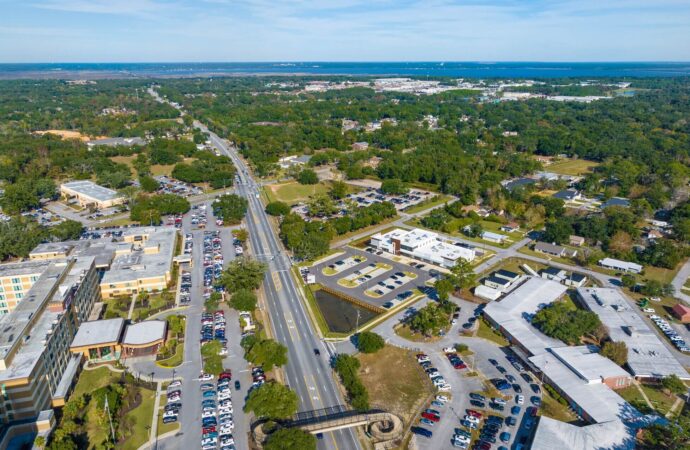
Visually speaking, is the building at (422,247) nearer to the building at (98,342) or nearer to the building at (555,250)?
the building at (555,250)

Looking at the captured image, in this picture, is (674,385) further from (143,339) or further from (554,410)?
(143,339)

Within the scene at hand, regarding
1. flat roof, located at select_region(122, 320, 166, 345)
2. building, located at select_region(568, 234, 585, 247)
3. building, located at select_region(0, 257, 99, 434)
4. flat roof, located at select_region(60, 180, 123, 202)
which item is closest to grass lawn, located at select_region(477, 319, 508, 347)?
building, located at select_region(568, 234, 585, 247)

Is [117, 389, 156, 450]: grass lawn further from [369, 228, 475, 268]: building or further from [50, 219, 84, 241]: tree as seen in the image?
[50, 219, 84, 241]: tree

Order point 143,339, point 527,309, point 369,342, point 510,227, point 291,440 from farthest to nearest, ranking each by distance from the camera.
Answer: point 510,227 → point 527,309 → point 143,339 → point 369,342 → point 291,440

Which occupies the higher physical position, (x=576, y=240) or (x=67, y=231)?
(x=67, y=231)

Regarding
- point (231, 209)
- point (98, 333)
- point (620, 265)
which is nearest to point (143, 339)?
point (98, 333)

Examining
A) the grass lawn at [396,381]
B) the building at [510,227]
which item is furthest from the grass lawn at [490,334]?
the building at [510,227]

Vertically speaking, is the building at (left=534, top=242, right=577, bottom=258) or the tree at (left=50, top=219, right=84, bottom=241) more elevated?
the tree at (left=50, top=219, right=84, bottom=241)
